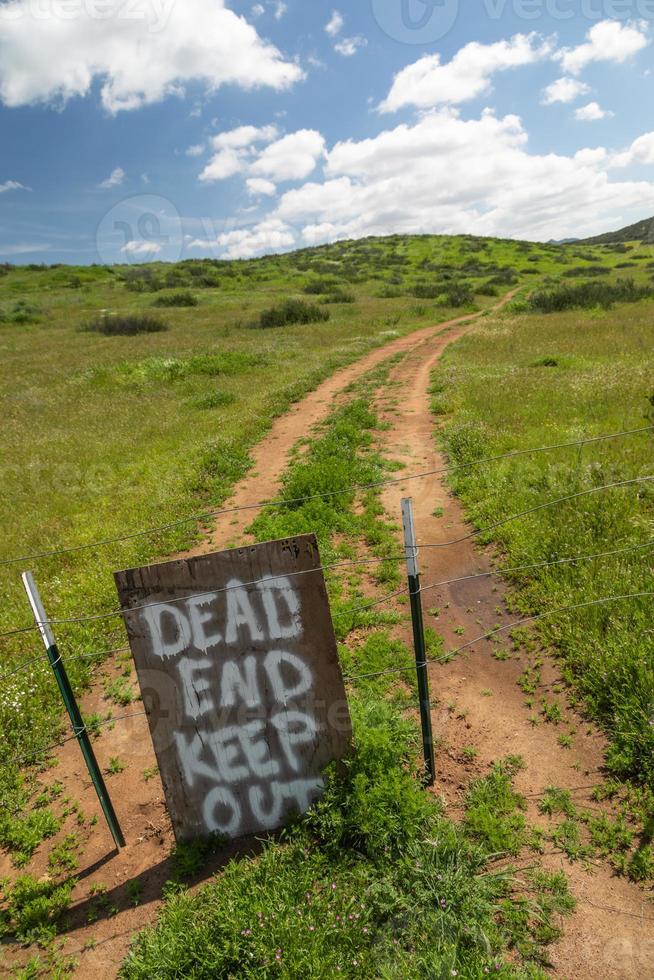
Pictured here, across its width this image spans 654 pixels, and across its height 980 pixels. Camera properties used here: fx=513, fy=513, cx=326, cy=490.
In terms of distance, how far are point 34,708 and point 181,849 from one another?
2594 millimetres

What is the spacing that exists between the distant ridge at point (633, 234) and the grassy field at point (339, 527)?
301 feet

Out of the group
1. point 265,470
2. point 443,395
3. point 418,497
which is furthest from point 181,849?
point 443,395

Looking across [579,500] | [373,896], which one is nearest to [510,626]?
[579,500]

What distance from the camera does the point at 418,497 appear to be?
922cm

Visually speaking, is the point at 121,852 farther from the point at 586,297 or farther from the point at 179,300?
the point at 179,300

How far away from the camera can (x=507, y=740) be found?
4.43 m

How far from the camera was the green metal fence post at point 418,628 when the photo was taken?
11.6 feet

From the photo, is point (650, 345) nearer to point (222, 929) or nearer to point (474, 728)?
point (474, 728)

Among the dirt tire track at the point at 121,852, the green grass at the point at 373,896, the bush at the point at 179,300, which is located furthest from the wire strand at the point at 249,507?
the bush at the point at 179,300

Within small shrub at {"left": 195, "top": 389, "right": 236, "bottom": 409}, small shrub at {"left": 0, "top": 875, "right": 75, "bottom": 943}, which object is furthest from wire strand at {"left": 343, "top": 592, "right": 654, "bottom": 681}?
small shrub at {"left": 195, "top": 389, "right": 236, "bottom": 409}

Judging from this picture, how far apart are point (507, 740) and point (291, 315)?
112 feet

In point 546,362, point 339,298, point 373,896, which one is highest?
point 339,298

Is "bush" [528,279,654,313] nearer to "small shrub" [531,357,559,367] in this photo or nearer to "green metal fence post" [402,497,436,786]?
"small shrub" [531,357,559,367]

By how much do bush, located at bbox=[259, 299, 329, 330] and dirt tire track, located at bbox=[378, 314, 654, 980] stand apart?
93.0ft
